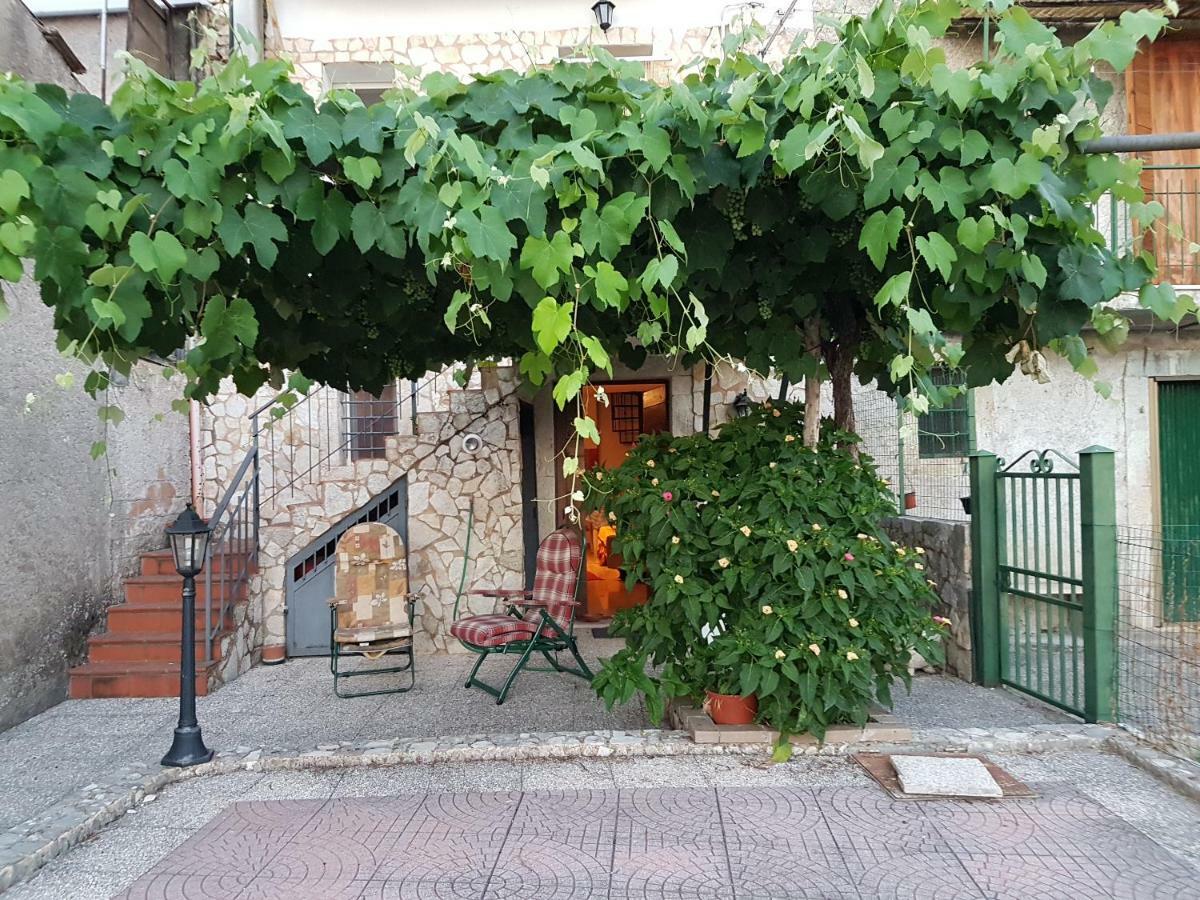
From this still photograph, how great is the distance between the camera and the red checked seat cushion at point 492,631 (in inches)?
197

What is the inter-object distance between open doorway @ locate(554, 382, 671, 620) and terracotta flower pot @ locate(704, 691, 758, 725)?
2.93 m

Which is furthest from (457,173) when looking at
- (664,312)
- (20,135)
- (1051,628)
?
(1051,628)

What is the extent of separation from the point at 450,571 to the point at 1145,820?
4911 mm

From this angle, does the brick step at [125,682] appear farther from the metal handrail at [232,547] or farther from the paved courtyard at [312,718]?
the metal handrail at [232,547]

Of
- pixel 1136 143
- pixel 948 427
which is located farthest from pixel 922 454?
pixel 1136 143

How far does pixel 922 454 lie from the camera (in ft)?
22.5

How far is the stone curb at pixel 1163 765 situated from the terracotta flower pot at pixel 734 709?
1662 mm

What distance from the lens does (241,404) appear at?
7.20 meters

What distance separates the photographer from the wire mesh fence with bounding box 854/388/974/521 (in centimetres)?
629

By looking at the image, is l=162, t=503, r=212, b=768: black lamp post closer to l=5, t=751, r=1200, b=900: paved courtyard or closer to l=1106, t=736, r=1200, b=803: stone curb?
l=5, t=751, r=1200, b=900: paved courtyard

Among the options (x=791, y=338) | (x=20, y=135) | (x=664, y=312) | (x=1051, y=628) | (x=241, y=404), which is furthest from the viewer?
(x=241, y=404)

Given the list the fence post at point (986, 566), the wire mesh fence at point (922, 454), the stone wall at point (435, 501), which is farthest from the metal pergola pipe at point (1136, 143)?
the stone wall at point (435, 501)

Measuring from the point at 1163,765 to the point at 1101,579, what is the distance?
0.95 meters

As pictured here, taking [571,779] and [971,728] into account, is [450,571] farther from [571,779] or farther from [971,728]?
[971,728]
